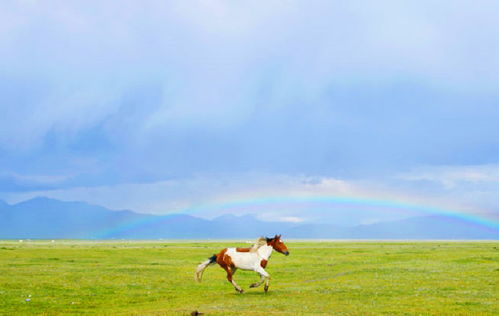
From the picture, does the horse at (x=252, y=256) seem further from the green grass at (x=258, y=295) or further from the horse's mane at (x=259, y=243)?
the green grass at (x=258, y=295)

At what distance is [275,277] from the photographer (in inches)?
1588

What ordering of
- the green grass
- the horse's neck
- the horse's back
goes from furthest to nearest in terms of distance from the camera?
1. the horse's neck
2. the horse's back
3. the green grass

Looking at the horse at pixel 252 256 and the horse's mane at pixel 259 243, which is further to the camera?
the horse's mane at pixel 259 243

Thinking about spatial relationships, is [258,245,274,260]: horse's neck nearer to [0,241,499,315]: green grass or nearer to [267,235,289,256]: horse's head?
[267,235,289,256]: horse's head

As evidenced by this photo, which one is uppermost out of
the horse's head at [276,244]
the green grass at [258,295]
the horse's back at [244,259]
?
the horse's head at [276,244]

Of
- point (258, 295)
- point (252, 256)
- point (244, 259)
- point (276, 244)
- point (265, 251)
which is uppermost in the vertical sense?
point (276, 244)

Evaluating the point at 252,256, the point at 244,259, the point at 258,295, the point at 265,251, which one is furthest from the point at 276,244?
the point at 258,295

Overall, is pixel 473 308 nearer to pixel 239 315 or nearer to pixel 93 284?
pixel 239 315

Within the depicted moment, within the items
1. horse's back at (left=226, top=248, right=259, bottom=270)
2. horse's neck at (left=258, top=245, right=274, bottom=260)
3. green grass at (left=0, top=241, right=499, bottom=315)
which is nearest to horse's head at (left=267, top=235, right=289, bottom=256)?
horse's neck at (left=258, top=245, right=274, bottom=260)

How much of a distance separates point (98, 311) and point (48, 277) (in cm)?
1767

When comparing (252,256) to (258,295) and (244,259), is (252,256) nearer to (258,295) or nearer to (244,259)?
(244,259)

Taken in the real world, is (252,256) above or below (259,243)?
below

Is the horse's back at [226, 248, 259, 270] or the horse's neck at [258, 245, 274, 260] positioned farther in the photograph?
the horse's neck at [258, 245, 274, 260]

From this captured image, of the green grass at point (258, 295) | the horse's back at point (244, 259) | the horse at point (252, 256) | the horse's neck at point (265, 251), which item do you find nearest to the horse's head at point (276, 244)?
the horse at point (252, 256)
